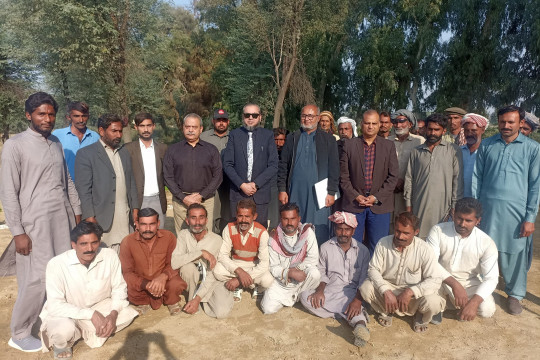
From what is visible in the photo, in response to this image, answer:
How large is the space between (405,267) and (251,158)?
2.12 metres

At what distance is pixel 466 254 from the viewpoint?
3.93 meters

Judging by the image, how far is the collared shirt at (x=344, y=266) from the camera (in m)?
4.10

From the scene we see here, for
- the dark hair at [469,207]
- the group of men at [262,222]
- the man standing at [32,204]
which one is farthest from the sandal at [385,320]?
the man standing at [32,204]

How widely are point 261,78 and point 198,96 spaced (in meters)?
5.98

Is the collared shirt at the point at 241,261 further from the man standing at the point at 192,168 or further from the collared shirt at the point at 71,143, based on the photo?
the collared shirt at the point at 71,143

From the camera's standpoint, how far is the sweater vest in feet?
14.1

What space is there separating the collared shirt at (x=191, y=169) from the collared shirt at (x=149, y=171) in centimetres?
14

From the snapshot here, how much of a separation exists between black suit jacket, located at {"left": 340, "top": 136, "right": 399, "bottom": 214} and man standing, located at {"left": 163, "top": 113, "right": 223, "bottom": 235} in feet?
5.02

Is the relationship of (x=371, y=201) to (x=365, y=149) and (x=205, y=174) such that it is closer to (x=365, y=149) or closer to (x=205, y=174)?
(x=365, y=149)

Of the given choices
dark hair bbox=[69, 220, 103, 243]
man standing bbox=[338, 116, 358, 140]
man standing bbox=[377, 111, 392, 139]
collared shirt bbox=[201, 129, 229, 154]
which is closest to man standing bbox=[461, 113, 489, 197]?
man standing bbox=[377, 111, 392, 139]

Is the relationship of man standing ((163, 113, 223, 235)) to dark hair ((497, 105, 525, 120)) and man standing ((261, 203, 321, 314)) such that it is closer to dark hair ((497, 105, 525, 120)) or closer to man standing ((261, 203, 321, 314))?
man standing ((261, 203, 321, 314))

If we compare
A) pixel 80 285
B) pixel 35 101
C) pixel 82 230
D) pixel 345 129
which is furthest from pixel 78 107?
pixel 345 129

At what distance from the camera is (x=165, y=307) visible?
13.7 ft

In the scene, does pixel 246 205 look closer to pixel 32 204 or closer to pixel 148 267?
pixel 148 267
